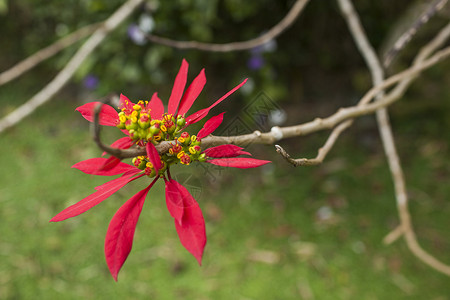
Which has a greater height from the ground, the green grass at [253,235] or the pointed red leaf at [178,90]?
the green grass at [253,235]

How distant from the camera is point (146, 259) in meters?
1.46

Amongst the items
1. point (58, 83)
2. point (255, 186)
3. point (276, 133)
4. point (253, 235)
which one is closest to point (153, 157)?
point (276, 133)

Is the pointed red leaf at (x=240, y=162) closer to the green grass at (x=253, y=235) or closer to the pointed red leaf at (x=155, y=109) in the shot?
the pointed red leaf at (x=155, y=109)

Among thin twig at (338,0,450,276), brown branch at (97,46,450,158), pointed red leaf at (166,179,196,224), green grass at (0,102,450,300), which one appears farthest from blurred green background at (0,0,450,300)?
pointed red leaf at (166,179,196,224)

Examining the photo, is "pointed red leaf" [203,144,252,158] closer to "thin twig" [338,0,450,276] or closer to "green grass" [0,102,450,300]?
"thin twig" [338,0,450,276]

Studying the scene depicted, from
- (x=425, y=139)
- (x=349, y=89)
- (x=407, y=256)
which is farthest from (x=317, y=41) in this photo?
(x=407, y=256)

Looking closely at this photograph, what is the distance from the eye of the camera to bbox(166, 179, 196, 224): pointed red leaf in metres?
0.26

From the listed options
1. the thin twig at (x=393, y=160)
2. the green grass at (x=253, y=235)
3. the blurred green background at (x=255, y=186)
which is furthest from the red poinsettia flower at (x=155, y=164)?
the green grass at (x=253, y=235)

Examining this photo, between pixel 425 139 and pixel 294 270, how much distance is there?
101cm

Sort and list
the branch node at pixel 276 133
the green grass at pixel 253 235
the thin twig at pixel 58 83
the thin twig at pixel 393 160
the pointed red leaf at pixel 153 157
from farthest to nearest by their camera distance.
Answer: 1. the green grass at pixel 253 235
2. the thin twig at pixel 393 160
3. the thin twig at pixel 58 83
4. the branch node at pixel 276 133
5. the pointed red leaf at pixel 153 157

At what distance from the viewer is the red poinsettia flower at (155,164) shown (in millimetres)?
263

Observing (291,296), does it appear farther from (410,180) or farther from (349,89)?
(349,89)

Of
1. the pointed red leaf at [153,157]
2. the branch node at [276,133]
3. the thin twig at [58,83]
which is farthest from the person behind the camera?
the thin twig at [58,83]

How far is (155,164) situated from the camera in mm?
244
